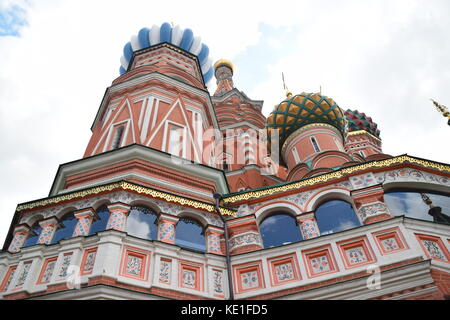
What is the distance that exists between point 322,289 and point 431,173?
13.6 ft

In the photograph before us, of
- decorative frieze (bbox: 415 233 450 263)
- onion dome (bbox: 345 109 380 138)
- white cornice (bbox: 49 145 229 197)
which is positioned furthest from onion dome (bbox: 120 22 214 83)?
onion dome (bbox: 345 109 380 138)

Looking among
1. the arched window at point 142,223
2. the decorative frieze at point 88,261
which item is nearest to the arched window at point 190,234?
the arched window at point 142,223

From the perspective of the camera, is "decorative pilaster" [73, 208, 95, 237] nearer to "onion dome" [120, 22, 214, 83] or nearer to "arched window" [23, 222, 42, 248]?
"arched window" [23, 222, 42, 248]

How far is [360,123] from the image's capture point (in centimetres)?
2830

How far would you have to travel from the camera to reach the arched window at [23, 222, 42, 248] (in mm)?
7898

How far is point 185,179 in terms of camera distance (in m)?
9.46

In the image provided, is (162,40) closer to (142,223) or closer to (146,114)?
(146,114)

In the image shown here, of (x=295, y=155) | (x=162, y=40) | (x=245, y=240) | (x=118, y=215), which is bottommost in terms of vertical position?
(x=245, y=240)

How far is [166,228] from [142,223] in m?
0.51

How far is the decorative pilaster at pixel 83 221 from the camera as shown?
752 cm

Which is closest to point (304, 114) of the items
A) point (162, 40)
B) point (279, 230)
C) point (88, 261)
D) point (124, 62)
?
point (162, 40)

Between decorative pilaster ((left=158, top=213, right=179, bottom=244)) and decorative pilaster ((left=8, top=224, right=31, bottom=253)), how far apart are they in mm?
2816

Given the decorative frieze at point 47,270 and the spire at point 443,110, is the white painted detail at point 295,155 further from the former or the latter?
the decorative frieze at point 47,270

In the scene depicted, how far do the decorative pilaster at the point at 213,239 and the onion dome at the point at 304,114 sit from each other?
33.1 ft
